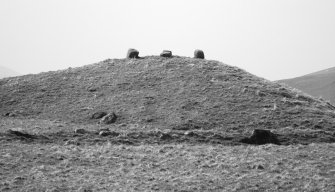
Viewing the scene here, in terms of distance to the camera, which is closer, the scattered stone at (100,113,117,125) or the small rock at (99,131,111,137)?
the small rock at (99,131,111,137)

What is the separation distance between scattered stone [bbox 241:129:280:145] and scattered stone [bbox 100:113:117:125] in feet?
38.8

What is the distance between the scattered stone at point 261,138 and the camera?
93.2 ft

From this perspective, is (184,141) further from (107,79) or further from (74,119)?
(107,79)

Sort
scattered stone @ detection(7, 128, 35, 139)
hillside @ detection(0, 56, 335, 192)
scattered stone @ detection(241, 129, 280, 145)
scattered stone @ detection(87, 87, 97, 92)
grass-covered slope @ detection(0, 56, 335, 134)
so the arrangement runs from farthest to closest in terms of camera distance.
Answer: scattered stone @ detection(87, 87, 97, 92) < grass-covered slope @ detection(0, 56, 335, 134) < scattered stone @ detection(241, 129, 280, 145) < scattered stone @ detection(7, 128, 35, 139) < hillside @ detection(0, 56, 335, 192)

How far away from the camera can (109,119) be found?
34.3 meters

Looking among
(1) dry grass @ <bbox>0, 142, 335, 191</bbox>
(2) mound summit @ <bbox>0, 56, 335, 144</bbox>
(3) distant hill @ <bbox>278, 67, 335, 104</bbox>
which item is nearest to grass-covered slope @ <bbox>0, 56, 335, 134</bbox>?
(2) mound summit @ <bbox>0, 56, 335, 144</bbox>

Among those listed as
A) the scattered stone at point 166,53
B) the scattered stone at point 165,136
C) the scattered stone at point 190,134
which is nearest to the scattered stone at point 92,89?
the scattered stone at point 166,53

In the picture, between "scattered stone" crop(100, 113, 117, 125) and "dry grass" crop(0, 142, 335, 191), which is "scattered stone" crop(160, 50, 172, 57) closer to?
"scattered stone" crop(100, 113, 117, 125)

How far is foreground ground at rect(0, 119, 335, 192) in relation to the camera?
715 inches

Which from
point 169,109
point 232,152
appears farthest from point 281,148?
point 169,109

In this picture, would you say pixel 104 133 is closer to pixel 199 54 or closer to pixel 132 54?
pixel 132 54

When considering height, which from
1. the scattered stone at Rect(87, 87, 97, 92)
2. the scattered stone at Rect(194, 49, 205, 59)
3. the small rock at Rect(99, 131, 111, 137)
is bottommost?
the small rock at Rect(99, 131, 111, 137)

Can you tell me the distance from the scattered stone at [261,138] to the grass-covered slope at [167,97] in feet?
10.7

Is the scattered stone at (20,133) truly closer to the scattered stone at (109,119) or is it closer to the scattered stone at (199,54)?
the scattered stone at (109,119)
